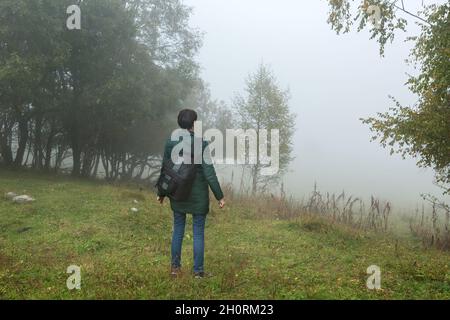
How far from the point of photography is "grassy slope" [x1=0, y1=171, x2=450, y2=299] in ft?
19.9

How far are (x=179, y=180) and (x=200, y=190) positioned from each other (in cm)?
37

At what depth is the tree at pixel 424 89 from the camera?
10367 mm

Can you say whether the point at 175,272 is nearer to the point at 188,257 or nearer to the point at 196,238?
the point at 196,238

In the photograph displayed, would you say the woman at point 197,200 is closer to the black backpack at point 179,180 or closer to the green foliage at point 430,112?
the black backpack at point 179,180

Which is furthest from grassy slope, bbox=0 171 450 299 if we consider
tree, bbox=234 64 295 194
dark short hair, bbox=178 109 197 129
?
tree, bbox=234 64 295 194

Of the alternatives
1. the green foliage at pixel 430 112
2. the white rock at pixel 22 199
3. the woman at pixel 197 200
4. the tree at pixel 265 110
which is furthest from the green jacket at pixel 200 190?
the tree at pixel 265 110

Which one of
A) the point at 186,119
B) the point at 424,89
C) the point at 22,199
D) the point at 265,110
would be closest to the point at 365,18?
the point at 424,89

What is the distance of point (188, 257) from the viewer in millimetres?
8398

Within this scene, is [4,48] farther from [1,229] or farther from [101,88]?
[1,229]

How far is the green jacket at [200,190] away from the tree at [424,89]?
20.7 feet

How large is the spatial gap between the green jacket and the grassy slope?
1034 millimetres
